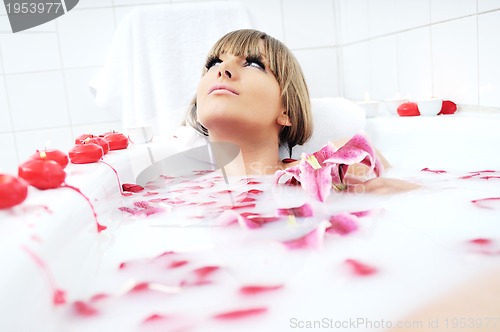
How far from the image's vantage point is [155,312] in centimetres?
62

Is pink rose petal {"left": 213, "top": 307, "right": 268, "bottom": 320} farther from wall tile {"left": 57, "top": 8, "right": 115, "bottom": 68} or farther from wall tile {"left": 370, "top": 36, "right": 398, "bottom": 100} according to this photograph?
wall tile {"left": 57, "top": 8, "right": 115, "bottom": 68}

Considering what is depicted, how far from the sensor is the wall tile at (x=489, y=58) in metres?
1.46

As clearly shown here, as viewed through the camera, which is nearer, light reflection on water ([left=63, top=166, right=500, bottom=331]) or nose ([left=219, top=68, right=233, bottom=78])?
light reflection on water ([left=63, top=166, right=500, bottom=331])

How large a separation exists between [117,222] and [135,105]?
4.35 feet

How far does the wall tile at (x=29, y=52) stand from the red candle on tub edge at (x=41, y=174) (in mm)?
1898

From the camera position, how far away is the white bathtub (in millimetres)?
591

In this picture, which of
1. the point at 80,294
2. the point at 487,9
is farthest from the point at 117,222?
the point at 487,9

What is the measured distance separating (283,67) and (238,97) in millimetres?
224

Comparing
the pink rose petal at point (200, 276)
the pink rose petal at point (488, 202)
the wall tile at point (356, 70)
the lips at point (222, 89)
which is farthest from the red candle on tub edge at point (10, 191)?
the wall tile at point (356, 70)

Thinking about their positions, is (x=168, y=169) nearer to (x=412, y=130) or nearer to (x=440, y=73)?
(x=412, y=130)

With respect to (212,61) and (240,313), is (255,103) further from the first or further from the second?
(240,313)

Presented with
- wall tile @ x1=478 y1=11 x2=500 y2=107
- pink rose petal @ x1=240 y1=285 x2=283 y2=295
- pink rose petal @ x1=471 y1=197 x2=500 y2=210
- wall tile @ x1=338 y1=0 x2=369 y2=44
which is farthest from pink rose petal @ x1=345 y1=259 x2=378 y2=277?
wall tile @ x1=338 y1=0 x2=369 y2=44

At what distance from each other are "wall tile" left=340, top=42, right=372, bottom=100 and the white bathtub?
1347 mm

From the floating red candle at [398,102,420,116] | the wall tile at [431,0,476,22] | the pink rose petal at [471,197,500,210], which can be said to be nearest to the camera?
the pink rose petal at [471,197,500,210]
